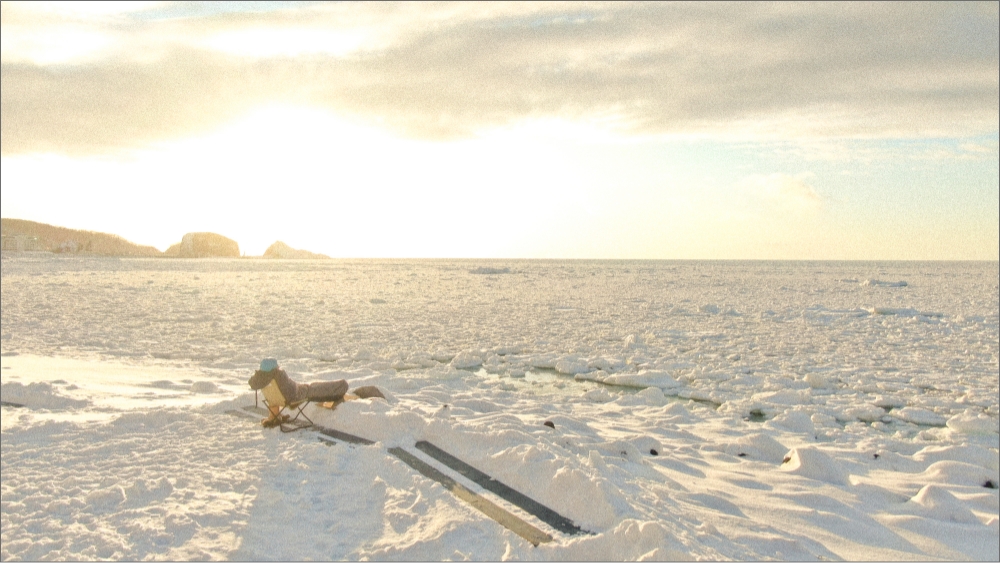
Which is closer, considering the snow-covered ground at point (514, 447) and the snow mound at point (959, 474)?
the snow-covered ground at point (514, 447)

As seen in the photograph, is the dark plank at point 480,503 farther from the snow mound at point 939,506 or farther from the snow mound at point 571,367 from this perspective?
the snow mound at point 571,367

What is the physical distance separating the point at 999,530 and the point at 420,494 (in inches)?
185

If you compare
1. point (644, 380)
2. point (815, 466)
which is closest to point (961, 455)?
Result: point (815, 466)

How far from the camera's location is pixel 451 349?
44.5ft

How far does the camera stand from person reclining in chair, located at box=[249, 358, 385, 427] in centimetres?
634

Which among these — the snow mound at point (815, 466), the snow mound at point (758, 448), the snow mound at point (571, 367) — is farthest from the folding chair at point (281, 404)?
the snow mound at point (571, 367)

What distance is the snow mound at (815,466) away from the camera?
20.0 ft

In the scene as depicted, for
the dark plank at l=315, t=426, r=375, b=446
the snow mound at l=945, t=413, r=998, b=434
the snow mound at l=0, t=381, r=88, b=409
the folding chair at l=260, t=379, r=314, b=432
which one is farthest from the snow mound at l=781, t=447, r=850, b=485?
the snow mound at l=0, t=381, r=88, b=409

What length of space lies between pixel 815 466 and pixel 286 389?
5.36 metres

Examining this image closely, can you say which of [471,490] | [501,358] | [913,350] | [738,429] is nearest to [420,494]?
[471,490]

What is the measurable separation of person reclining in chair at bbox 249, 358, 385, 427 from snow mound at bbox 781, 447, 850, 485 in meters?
4.73

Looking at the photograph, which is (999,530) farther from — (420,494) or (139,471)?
(139,471)

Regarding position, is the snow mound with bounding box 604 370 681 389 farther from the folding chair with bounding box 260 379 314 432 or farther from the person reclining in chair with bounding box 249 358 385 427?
the folding chair with bounding box 260 379 314 432

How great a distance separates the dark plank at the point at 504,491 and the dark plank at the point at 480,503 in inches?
5.8
